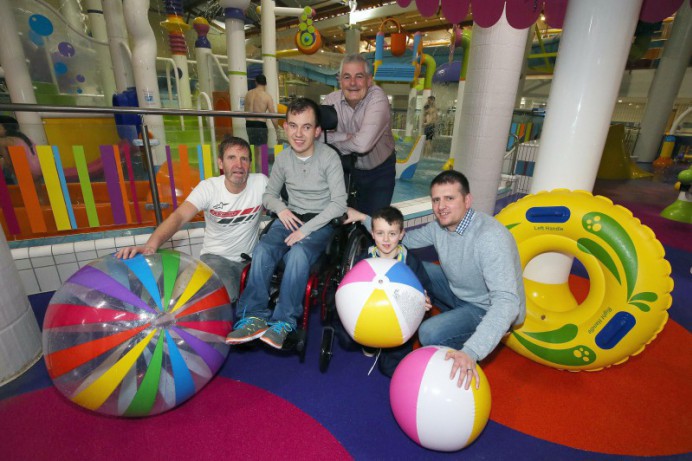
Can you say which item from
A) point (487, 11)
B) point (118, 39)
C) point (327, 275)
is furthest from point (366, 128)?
point (118, 39)

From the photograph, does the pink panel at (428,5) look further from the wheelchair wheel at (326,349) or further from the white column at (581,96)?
the wheelchair wheel at (326,349)

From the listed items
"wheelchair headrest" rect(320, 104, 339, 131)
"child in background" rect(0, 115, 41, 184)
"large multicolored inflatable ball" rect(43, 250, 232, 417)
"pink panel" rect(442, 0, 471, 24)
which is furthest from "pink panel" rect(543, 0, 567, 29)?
"child in background" rect(0, 115, 41, 184)

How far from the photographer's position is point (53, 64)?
8.00m

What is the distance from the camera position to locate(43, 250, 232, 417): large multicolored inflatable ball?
55.9 inches

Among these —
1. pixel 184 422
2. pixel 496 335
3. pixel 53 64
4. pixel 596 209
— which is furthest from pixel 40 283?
pixel 53 64

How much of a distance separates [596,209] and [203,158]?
3232 mm

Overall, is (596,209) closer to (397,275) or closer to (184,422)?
(397,275)

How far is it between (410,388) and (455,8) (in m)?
3.95

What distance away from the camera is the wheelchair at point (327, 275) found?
210 centimetres

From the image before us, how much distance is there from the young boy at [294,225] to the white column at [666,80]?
13850mm

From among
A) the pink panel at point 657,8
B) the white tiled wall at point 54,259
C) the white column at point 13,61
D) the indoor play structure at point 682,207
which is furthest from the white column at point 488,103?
the white column at point 13,61

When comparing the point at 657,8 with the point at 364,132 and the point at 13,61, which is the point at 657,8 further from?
the point at 13,61

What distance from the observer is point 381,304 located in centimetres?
173

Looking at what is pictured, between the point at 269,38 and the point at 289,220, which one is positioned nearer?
the point at 289,220
